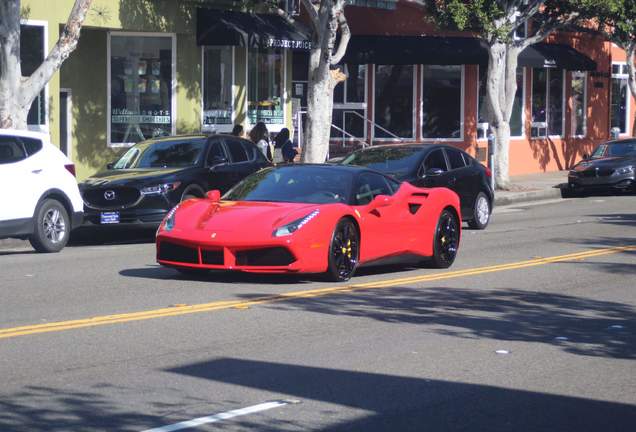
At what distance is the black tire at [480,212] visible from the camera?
824 inches

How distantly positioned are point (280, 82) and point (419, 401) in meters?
24.2

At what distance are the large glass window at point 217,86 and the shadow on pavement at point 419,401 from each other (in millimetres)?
20870

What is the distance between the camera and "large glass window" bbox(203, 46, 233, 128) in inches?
1144

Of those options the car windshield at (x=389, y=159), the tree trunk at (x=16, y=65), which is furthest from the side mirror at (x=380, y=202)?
the tree trunk at (x=16, y=65)

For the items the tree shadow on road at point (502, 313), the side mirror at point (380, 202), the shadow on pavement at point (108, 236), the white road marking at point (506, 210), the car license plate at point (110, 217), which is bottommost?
the tree shadow on road at point (502, 313)

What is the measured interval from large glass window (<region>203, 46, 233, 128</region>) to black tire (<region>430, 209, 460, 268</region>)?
14.8m

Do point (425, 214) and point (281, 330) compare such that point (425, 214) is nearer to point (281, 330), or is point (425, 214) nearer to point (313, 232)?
point (313, 232)

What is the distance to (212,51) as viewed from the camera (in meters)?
29.1

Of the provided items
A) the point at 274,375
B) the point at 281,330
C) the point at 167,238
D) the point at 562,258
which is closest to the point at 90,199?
the point at 167,238

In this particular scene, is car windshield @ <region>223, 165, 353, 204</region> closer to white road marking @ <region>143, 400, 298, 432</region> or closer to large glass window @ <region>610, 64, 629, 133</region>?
white road marking @ <region>143, 400, 298, 432</region>

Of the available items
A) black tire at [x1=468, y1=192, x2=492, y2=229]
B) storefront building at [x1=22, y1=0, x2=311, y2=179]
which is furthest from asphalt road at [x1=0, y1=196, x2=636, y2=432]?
storefront building at [x1=22, y1=0, x2=311, y2=179]

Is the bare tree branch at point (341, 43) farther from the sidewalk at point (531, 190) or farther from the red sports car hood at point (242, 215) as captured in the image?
the red sports car hood at point (242, 215)

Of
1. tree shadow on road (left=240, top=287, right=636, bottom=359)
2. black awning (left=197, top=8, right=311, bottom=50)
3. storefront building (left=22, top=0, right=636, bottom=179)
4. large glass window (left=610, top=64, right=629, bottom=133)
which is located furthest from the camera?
large glass window (left=610, top=64, right=629, bottom=133)

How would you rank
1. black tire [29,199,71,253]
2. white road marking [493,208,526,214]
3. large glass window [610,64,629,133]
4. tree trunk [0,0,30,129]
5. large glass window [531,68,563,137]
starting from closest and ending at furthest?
black tire [29,199,71,253], tree trunk [0,0,30,129], white road marking [493,208,526,214], large glass window [531,68,563,137], large glass window [610,64,629,133]
